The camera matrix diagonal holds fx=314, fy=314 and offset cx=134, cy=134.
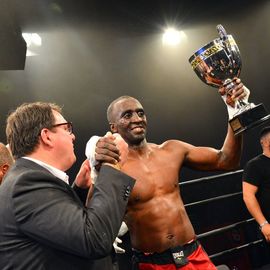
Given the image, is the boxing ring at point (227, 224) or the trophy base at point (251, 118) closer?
the trophy base at point (251, 118)

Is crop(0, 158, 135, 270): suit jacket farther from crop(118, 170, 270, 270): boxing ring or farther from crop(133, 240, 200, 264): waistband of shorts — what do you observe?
crop(118, 170, 270, 270): boxing ring

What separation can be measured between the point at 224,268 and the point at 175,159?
686 mm

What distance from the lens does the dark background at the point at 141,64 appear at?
362 centimetres

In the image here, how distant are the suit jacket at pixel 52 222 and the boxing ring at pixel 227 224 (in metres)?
1.96

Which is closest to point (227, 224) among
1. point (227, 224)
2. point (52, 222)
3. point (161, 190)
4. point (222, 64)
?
point (227, 224)

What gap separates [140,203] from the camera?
5.23 ft

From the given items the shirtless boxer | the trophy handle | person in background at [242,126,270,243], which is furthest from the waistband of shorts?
person in background at [242,126,270,243]

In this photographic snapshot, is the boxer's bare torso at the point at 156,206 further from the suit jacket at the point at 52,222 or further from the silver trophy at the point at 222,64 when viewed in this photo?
the suit jacket at the point at 52,222

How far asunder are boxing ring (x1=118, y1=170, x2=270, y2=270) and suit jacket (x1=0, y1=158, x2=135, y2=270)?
1.96 metres

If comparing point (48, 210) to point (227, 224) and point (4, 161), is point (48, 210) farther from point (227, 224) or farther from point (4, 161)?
point (227, 224)

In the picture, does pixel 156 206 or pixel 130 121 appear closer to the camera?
pixel 156 206

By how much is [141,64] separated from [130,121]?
8.39ft

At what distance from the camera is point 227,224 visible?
3299mm

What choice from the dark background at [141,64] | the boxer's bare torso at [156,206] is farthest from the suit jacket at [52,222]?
the dark background at [141,64]
